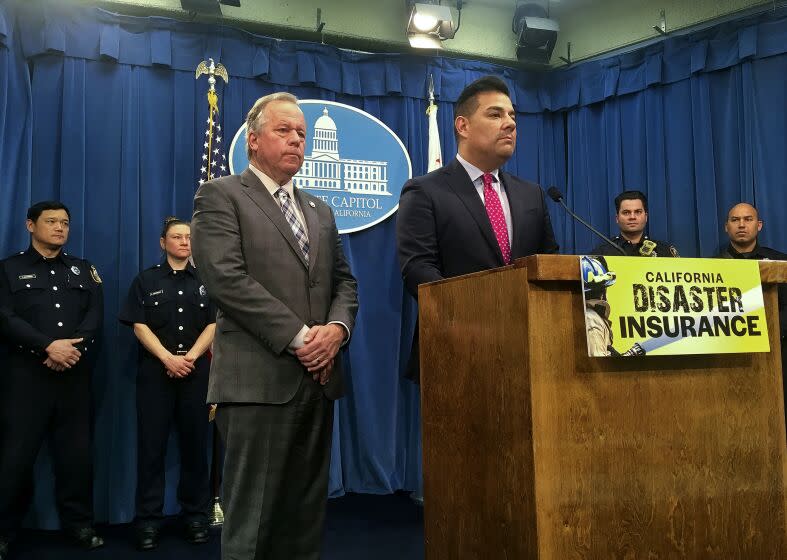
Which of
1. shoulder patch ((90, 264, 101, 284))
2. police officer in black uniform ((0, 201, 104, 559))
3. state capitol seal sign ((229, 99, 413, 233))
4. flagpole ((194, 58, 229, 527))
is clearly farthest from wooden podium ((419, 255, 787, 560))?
state capitol seal sign ((229, 99, 413, 233))

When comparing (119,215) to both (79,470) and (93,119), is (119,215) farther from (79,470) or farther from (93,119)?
(79,470)

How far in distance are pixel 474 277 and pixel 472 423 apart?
1.04 ft

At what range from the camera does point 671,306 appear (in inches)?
52.3

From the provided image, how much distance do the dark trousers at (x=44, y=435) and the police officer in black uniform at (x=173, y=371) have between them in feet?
0.88

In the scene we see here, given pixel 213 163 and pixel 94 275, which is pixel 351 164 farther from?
pixel 94 275

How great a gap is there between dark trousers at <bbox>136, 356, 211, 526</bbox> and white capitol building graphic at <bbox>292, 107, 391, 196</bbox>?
1413 mm

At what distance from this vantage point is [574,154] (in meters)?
5.05

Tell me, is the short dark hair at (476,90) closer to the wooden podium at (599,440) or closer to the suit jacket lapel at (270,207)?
the suit jacket lapel at (270,207)

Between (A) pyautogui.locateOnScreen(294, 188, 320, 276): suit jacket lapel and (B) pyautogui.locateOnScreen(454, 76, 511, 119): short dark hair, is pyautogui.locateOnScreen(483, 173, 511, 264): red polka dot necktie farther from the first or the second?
(A) pyautogui.locateOnScreen(294, 188, 320, 276): suit jacket lapel

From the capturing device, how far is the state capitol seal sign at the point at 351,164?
4.45 metres

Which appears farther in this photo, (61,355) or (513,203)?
(61,355)

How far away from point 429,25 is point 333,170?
116cm

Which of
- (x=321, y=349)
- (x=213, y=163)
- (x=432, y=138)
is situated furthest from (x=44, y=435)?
(x=432, y=138)

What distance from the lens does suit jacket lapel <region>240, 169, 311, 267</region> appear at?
1961mm
